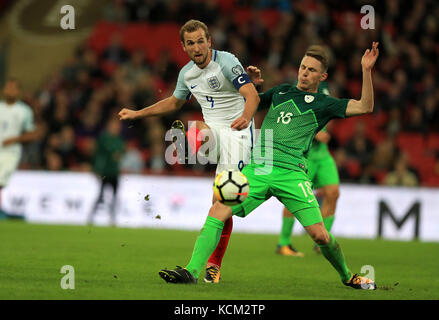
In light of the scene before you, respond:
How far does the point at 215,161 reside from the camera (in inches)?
275

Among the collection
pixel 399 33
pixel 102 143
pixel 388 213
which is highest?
pixel 399 33

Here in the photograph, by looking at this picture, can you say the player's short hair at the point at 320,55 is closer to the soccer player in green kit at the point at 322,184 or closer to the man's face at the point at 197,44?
the man's face at the point at 197,44

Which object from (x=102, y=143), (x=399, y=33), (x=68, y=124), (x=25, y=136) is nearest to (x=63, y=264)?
(x=25, y=136)

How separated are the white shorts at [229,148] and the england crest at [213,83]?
0.36 m

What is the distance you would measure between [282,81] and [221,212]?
493 inches

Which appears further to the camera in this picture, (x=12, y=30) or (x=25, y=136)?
(x=12, y=30)

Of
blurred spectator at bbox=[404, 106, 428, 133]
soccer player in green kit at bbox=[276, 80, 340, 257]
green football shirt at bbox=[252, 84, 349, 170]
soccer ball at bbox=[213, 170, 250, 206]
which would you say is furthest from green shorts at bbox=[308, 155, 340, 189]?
blurred spectator at bbox=[404, 106, 428, 133]

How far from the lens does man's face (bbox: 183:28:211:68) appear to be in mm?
6577

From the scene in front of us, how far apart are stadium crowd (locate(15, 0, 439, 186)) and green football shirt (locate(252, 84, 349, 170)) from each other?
9.00 metres

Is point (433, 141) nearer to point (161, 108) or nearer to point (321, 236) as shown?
point (161, 108)

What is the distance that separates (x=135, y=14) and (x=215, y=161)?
1670cm

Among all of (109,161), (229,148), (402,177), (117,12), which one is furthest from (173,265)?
(117,12)
